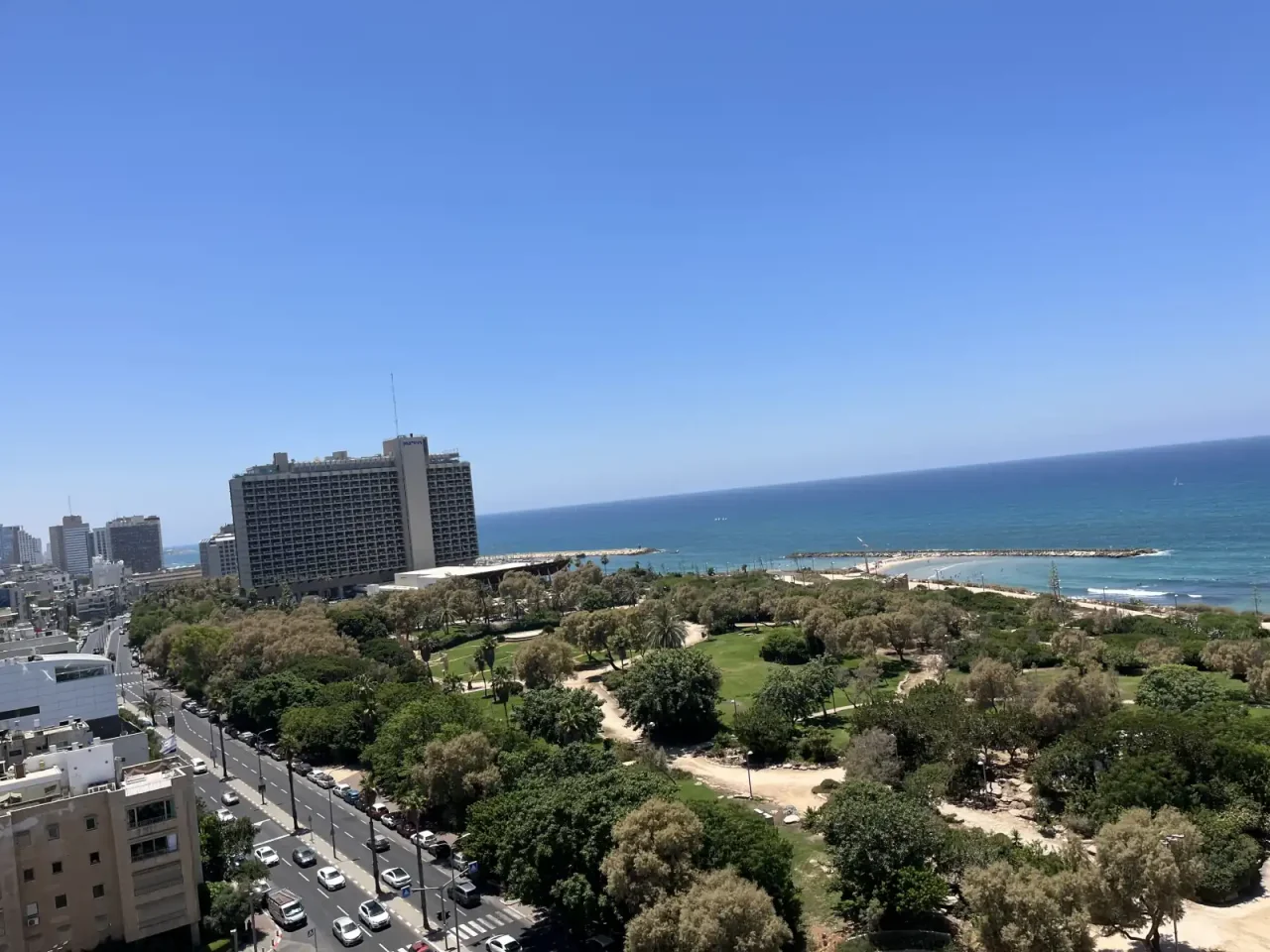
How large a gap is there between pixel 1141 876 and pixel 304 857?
1493 inches

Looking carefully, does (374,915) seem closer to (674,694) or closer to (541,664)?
(674,694)

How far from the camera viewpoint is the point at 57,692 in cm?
5169

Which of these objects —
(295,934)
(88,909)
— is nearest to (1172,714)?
(295,934)

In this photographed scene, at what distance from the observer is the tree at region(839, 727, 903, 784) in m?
43.0

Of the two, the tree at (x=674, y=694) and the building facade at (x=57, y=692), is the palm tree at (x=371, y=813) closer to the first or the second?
the building facade at (x=57, y=692)

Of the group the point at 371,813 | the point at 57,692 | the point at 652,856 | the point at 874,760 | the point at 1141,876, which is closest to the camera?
the point at 1141,876

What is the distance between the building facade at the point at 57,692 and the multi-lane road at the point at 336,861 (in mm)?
8230

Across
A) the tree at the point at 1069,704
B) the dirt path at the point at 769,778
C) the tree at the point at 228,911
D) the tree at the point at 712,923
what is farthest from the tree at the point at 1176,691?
the tree at the point at 228,911

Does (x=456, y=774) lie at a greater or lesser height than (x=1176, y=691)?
greater

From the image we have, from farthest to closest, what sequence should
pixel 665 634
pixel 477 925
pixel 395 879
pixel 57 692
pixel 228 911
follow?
pixel 665 634, pixel 57 692, pixel 395 879, pixel 228 911, pixel 477 925

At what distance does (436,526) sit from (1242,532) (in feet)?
516

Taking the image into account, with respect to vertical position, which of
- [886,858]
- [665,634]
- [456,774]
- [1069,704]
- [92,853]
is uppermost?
[92,853]

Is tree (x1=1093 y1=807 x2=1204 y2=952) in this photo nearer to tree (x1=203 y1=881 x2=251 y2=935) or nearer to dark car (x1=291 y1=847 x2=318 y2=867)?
tree (x1=203 y1=881 x2=251 y2=935)

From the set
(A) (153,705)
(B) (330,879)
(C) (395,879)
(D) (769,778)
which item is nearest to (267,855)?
(B) (330,879)
